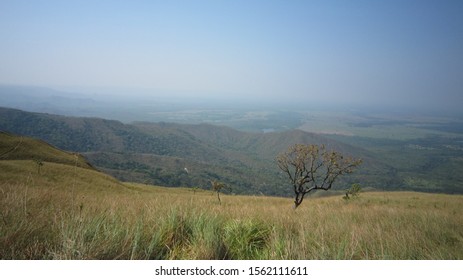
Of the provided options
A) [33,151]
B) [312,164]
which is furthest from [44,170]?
[312,164]

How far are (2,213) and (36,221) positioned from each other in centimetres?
44

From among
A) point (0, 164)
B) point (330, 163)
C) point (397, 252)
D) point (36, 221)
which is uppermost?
point (36, 221)

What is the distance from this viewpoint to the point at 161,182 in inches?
7180

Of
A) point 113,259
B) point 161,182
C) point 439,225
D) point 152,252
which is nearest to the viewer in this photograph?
point 113,259

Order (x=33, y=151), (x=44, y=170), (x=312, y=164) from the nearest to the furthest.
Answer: (x=312, y=164)
(x=44, y=170)
(x=33, y=151)

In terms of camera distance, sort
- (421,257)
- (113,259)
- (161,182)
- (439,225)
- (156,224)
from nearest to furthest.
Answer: (113,259), (421,257), (156,224), (439,225), (161,182)

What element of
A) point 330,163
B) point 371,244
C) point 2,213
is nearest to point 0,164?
point 330,163

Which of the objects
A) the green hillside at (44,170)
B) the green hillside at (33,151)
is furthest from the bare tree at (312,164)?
the green hillside at (33,151)

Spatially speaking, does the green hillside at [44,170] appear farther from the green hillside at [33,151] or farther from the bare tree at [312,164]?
the bare tree at [312,164]

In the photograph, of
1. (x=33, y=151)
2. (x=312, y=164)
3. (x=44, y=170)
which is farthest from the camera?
(x=33, y=151)

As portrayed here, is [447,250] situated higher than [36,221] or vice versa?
[36,221]

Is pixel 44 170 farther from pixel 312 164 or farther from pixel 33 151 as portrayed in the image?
pixel 312 164

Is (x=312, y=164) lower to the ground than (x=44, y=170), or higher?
higher
